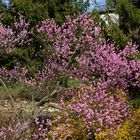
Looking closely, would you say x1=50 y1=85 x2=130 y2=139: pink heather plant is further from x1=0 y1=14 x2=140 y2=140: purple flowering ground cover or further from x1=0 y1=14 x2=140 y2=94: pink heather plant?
x1=0 y1=14 x2=140 y2=94: pink heather plant

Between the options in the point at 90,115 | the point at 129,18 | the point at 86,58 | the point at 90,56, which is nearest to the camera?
the point at 90,115

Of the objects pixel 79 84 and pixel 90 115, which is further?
pixel 79 84

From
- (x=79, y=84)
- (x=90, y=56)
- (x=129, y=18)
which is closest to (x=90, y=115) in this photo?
(x=79, y=84)

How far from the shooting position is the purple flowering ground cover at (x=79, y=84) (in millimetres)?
11656

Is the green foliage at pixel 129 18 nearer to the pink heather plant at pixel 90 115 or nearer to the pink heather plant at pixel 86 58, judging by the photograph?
the pink heather plant at pixel 86 58

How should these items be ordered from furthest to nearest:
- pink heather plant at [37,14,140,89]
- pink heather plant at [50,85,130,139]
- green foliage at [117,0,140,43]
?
green foliage at [117,0,140,43], pink heather plant at [37,14,140,89], pink heather plant at [50,85,130,139]

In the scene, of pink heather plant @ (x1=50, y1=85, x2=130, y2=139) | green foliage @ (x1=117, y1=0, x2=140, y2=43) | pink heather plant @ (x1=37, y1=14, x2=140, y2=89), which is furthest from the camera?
green foliage @ (x1=117, y1=0, x2=140, y2=43)

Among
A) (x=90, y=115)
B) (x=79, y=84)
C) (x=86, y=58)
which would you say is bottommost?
(x=90, y=115)

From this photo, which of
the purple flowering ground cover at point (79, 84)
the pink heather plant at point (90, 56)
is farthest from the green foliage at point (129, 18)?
the purple flowering ground cover at point (79, 84)

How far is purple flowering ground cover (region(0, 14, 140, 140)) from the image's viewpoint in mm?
11656

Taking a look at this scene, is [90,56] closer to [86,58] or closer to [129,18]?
[86,58]

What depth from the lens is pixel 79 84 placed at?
1395cm

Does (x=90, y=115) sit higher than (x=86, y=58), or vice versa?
(x=86, y=58)

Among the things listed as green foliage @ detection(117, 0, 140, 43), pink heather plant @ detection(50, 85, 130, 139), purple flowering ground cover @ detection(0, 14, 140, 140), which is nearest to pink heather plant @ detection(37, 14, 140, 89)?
purple flowering ground cover @ detection(0, 14, 140, 140)
